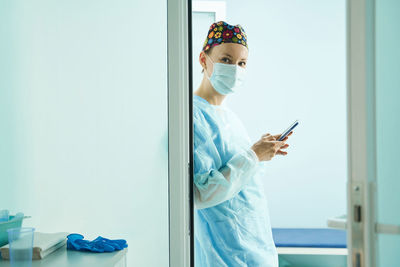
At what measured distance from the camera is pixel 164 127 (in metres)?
1.08

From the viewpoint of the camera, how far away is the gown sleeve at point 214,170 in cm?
130

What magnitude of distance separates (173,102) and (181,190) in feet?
0.75

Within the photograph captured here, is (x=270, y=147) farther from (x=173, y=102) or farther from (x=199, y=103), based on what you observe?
(x=173, y=102)

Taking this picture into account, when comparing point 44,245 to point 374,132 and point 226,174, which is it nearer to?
point 226,174

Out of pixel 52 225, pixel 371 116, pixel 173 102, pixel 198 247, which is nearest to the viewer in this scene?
pixel 371 116

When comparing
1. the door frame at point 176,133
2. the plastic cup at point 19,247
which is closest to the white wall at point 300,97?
the door frame at point 176,133

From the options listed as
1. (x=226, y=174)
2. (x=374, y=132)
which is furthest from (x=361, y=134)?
(x=226, y=174)

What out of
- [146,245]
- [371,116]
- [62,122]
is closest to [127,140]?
[62,122]

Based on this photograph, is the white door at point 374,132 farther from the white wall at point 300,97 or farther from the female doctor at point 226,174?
Result: the white wall at point 300,97

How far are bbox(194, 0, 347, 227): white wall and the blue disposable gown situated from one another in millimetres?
1442

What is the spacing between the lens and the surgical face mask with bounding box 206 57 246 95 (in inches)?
59.2

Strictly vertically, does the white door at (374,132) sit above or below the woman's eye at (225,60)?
below

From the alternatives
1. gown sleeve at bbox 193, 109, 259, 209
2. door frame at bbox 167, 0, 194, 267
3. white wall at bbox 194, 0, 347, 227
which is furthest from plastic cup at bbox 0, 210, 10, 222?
white wall at bbox 194, 0, 347, 227

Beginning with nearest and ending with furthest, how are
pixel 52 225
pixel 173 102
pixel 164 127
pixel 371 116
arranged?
pixel 371 116
pixel 173 102
pixel 164 127
pixel 52 225
